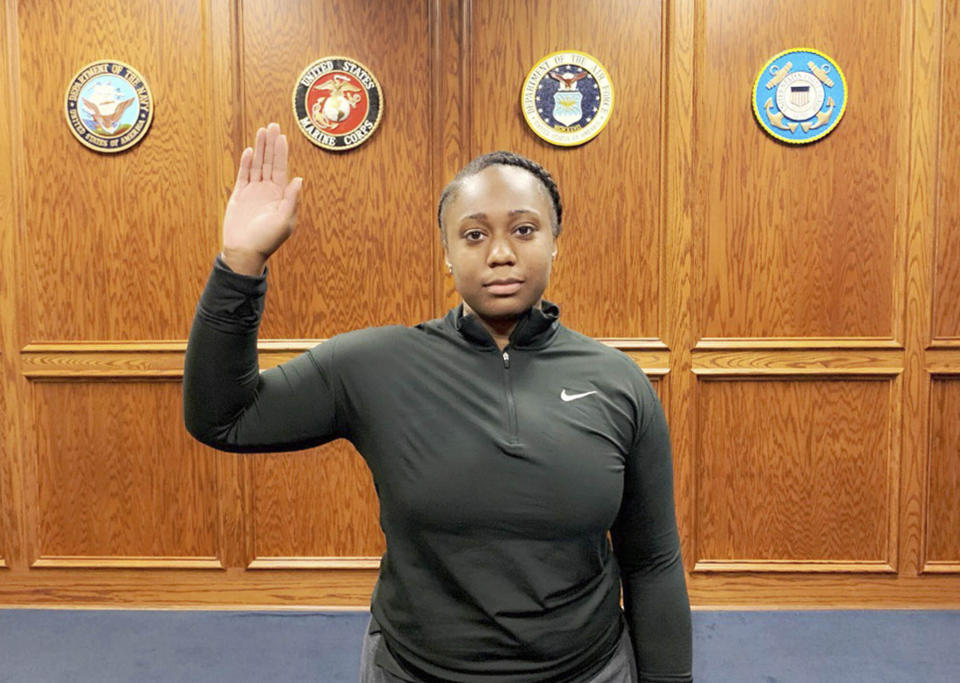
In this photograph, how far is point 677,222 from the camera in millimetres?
2541

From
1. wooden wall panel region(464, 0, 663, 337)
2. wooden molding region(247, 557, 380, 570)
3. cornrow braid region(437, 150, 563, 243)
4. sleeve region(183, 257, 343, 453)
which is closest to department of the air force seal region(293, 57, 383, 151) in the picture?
wooden wall panel region(464, 0, 663, 337)

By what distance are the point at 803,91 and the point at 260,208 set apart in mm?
2312

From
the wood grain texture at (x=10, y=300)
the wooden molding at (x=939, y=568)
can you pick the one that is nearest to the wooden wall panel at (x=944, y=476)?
the wooden molding at (x=939, y=568)

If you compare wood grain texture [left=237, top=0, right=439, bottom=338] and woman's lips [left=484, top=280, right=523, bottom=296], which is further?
wood grain texture [left=237, top=0, right=439, bottom=338]

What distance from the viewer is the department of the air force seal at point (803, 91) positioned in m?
2.49

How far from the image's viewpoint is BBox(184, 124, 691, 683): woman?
2.71ft

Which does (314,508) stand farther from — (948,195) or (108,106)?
(948,195)

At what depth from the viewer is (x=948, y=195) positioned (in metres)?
2.51

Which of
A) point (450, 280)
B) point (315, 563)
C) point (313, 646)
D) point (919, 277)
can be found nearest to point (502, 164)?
point (450, 280)

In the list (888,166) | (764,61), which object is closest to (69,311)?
(764,61)

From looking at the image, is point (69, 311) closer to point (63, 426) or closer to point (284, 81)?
point (63, 426)

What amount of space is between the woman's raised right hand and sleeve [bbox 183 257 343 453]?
0.02 metres

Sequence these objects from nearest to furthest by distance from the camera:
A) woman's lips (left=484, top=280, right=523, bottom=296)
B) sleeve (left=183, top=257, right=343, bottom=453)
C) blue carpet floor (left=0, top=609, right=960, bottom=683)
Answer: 1. sleeve (left=183, top=257, right=343, bottom=453)
2. woman's lips (left=484, top=280, right=523, bottom=296)
3. blue carpet floor (left=0, top=609, right=960, bottom=683)

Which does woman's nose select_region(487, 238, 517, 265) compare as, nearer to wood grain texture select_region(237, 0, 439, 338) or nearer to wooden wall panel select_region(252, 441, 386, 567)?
wood grain texture select_region(237, 0, 439, 338)
